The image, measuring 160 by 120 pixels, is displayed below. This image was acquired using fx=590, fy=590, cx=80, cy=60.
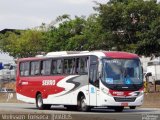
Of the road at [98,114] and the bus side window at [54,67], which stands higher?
the bus side window at [54,67]

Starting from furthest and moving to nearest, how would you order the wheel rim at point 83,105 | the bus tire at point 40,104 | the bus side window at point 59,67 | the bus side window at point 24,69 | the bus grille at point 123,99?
the bus side window at point 24,69
the bus tire at point 40,104
the bus side window at point 59,67
the wheel rim at point 83,105
the bus grille at point 123,99

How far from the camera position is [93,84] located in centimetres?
3033

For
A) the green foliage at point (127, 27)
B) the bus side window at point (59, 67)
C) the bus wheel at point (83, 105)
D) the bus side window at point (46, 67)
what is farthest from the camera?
the green foliage at point (127, 27)

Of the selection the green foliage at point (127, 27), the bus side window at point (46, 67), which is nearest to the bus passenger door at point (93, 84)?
the bus side window at point (46, 67)

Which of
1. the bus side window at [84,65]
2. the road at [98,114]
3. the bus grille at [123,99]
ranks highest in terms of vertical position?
the bus side window at [84,65]

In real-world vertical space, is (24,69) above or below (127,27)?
below

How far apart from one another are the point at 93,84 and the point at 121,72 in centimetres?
161

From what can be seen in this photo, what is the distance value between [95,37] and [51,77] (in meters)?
19.5

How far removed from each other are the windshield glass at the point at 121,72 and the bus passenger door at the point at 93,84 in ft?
2.09

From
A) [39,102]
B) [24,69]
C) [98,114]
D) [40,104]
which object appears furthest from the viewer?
[24,69]

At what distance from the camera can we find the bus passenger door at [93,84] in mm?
30141

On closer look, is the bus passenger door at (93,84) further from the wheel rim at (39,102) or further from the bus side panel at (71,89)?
the wheel rim at (39,102)

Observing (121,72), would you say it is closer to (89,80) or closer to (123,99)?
(123,99)

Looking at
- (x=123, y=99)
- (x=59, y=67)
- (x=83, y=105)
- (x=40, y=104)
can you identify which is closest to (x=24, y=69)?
(x=40, y=104)
